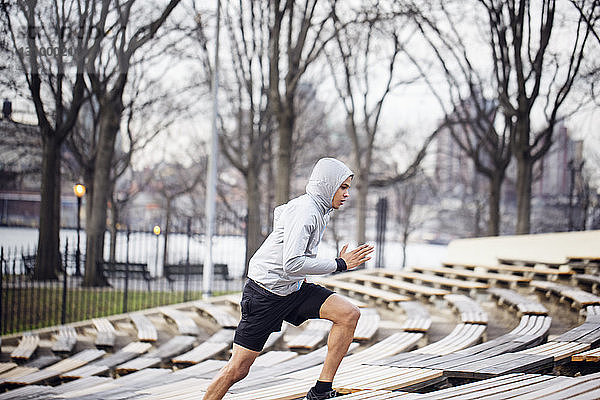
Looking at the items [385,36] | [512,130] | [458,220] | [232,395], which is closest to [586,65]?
[512,130]

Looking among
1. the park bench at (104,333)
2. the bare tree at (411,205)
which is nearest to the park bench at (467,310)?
the park bench at (104,333)

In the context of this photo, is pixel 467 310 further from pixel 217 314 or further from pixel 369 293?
pixel 217 314

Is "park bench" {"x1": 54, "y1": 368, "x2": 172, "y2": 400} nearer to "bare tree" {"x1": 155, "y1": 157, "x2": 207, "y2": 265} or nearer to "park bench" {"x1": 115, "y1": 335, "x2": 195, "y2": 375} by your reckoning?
"park bench" {"x1": 115, "y1": 335, "x2": 195, "y2": 375}

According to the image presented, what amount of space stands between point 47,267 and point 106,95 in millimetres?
4850

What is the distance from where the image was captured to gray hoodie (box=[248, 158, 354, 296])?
4.32 m

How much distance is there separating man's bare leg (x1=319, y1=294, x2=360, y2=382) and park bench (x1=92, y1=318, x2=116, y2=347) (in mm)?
6108

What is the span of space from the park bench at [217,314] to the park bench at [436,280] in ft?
13.8

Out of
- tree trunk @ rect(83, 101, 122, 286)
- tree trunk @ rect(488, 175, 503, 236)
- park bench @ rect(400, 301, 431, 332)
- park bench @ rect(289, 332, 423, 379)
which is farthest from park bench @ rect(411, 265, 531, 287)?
tree trunk @ rect(83, 101, 122, 286)

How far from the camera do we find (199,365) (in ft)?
25.4

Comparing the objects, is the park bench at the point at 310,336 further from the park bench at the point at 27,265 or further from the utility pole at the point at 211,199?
the park bench at the point at 27,265

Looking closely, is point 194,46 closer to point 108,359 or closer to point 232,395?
point 108,359

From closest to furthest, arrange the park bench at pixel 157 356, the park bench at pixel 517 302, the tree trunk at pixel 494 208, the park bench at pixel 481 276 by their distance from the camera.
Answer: the park bench at pixel 157 356, the park bench at pixel 517 302, the park bench at pixel 481 276, the tree trunk at pixel 494 208

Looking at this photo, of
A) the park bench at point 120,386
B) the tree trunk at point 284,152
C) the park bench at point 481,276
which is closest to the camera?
the park bench at point 120,386

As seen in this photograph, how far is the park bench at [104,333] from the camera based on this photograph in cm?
979
